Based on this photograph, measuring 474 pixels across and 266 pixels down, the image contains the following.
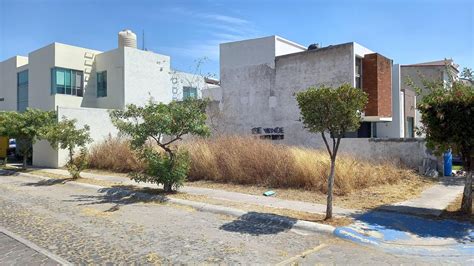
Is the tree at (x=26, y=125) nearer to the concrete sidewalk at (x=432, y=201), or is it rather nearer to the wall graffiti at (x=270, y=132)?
the wall graffiti at (x=270, y=132)

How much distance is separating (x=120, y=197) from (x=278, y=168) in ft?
17.6

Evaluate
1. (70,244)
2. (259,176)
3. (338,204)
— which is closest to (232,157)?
(259,176)

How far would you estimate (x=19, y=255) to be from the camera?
20.9ft

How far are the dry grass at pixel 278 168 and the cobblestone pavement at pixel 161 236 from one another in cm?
395

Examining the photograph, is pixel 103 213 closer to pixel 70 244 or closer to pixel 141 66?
pixel 70 244

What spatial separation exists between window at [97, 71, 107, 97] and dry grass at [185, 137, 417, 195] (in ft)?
59.6

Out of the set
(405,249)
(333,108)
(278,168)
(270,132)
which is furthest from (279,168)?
(270,132)

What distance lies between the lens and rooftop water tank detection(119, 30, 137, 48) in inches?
1291

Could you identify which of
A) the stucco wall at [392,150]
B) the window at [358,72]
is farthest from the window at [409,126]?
the stucco wall at [392,150]

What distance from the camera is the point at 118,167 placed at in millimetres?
20312

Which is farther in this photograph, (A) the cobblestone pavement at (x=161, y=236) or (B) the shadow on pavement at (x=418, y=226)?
(B) the shadow on pavement at (x=418, y=226)

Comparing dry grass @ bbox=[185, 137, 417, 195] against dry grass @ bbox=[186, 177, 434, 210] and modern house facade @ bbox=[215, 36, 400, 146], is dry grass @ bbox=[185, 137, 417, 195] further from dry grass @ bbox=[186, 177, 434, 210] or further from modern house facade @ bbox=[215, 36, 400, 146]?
modern house facade @ bbox=[215, 36, 400, 146]

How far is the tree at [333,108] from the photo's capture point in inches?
323

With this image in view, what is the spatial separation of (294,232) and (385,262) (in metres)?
2.16
